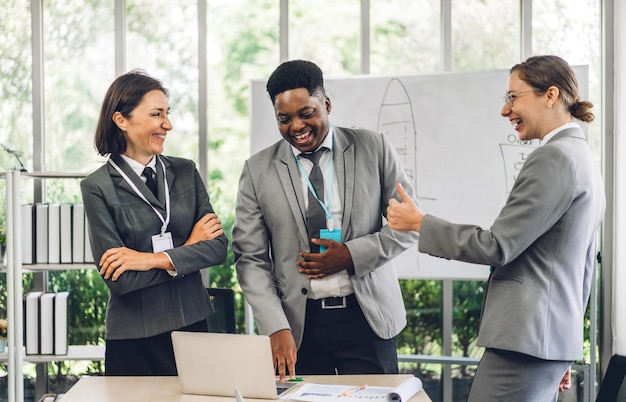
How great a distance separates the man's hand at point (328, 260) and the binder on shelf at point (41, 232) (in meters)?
1.84

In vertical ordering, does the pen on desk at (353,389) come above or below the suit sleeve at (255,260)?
below

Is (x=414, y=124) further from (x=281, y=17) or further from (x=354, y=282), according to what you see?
(x=354, y=282)

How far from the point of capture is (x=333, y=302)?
244 centimetres

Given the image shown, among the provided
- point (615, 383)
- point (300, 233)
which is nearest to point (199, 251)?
point (300, 233)

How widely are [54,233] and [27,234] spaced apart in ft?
0.44

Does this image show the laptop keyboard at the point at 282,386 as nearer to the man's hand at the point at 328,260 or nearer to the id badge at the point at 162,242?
the man's hand at the point at 328,260

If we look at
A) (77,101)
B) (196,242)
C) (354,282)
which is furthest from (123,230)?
(77,101)

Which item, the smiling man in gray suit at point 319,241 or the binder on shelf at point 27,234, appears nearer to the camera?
the smiling man in gray suit at point 319,241

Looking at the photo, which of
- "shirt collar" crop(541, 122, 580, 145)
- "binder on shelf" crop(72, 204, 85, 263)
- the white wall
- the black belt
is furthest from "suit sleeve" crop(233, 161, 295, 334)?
the white wall

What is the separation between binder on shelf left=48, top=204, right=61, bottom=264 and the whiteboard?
5.02 ft

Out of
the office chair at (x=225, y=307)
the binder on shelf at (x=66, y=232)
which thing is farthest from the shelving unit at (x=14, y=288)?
the office chair at (x=225, y=307)

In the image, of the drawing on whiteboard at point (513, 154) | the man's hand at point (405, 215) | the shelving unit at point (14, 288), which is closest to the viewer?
the man's hand at point (405, 215)

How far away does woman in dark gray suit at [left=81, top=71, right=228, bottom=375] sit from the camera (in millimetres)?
2471

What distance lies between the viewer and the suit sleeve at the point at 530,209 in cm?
195
